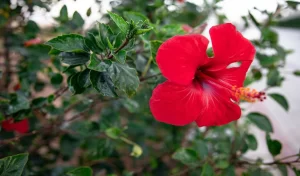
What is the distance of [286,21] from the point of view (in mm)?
11508

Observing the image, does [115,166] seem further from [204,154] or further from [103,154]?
[204,154]

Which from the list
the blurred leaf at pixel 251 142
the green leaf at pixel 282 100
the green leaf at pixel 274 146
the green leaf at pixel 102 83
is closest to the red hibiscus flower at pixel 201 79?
the green leaf at pixel 102 83

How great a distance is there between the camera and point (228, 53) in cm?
65

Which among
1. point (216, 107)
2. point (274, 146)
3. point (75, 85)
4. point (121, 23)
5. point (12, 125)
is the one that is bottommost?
point (274, 146)

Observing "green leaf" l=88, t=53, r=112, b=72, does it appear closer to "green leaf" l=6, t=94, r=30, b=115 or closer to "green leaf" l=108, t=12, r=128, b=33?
"green leaf" l=108, t=12, r=128, b=33

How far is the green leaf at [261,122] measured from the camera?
103 cm

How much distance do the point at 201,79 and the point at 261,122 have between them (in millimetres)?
479

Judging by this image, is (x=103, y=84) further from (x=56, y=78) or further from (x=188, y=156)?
(x=188, y=156)

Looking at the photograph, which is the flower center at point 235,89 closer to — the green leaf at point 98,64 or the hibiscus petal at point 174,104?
the hibiscus petal at point 174,104

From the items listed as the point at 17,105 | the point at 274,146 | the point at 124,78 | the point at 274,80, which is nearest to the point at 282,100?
the point at 274,80

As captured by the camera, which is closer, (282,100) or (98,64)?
(98,64)

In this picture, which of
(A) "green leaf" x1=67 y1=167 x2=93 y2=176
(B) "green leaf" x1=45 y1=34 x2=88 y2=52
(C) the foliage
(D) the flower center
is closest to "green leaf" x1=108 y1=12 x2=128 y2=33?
(C) the foliage

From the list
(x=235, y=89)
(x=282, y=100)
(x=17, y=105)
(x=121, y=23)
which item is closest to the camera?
(x=121, y=23)

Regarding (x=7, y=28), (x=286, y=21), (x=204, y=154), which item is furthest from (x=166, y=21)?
(x=286, y=21)
